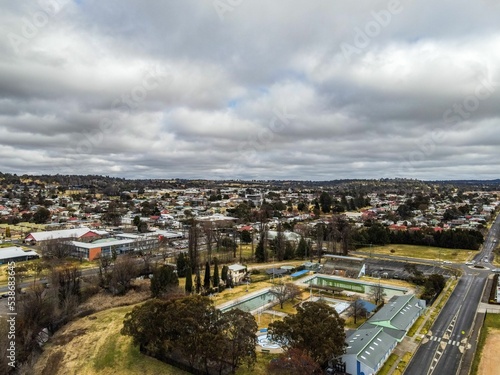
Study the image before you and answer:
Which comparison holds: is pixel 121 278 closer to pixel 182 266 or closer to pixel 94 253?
pixel 182 266

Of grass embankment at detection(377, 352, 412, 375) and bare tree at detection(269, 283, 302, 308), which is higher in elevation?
bare tree at detection(269, 283, 302, 308)

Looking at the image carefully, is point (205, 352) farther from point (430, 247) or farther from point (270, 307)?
point (430, 247)

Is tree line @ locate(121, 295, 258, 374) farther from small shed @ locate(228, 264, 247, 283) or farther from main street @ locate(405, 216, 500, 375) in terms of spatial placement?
small shed @ locate(228, 264, 247, 283)

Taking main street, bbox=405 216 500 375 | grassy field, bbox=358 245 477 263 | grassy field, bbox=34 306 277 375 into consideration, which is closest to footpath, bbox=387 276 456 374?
main street, bbox=405 216 500 375

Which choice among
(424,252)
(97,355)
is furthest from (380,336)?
(424,252)

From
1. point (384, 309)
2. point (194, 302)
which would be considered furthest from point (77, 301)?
point (384, 309)

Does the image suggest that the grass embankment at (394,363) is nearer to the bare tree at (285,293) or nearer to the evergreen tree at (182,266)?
the bare tree at (285,293)
